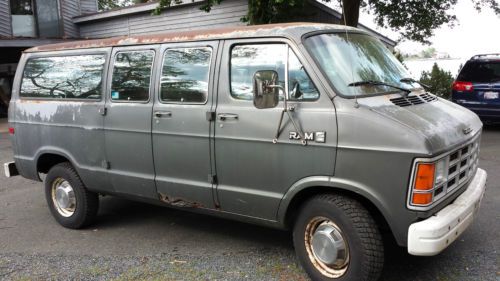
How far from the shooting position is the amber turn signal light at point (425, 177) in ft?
10.5

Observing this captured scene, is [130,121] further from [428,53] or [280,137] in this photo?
[428,53]

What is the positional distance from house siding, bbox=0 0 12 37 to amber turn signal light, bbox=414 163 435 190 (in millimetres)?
16808

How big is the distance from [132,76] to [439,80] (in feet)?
46.4

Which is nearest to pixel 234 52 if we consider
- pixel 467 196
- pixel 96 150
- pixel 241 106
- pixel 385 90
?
pixel 241 106

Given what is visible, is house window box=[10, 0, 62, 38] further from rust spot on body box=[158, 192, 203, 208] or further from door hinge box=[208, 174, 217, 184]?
door hinge box=[208, 174, 217, 184]

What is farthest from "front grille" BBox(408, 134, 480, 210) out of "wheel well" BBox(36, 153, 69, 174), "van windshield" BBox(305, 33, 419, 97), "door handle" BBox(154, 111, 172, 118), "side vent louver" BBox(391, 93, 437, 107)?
"wheel well" BBox(36, 153, 69, 174)

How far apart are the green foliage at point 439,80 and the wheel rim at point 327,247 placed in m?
13.6

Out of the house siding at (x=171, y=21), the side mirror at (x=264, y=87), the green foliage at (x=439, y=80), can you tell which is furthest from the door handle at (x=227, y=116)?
the green foliage at (x=439, y=80)

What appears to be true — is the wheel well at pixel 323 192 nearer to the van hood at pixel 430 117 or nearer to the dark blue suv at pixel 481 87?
the van hood at pixel 430 117

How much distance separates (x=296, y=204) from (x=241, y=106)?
0.92 metres

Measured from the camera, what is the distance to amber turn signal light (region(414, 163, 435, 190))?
3.21m

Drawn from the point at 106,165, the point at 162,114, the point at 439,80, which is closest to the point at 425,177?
the point at 162,114

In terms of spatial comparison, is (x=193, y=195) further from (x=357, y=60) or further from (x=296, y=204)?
(x=357, y=60)

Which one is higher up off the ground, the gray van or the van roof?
the van roof
